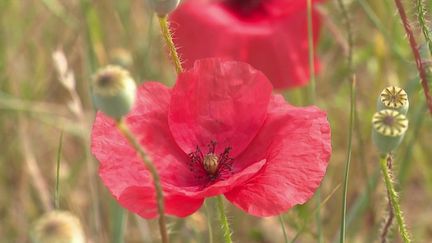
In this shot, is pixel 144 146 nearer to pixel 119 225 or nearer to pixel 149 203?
pixel 149 203

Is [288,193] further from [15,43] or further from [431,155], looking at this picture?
[15,43]

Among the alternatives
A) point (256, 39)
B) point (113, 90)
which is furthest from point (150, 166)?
point (256, 39)

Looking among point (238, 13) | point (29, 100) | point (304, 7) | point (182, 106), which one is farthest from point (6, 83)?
point (182, 106)

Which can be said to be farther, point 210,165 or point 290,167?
point 210,165

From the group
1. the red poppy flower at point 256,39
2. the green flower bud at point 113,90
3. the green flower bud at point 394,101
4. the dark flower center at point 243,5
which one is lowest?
the green flower bud at point 113,90

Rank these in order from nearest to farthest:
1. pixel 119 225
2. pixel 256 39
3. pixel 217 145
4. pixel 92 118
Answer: pixel 217 145 < pixel 119 225 < pixel 256 39 < pixel 92 118

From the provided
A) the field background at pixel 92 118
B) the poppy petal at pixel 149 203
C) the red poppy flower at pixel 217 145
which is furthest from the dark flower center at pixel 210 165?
the field background at pixel 92 118

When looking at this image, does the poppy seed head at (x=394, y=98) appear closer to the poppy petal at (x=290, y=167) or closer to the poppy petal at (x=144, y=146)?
the poppy petal at (x=290, y=167)

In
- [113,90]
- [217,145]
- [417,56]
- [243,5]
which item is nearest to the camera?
[113,90]
